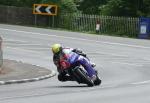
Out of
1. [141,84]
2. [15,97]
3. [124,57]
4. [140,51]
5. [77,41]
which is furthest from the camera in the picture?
[77,41]

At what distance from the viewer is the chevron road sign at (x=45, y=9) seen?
51.6 m

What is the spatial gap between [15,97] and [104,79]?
287 inches

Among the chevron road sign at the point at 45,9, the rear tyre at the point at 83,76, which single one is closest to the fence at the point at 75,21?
the chevron road sign at the point at 45,9

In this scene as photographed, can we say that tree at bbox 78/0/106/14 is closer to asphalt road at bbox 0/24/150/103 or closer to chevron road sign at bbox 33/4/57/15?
chevron road sign at bbox 33/4/57/15

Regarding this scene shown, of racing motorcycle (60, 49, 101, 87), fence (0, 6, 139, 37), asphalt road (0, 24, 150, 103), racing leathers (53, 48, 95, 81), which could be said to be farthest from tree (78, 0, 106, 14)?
racing motorcycle (60, 49, 101, 87)

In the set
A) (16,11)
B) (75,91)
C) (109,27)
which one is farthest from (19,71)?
(16,11)

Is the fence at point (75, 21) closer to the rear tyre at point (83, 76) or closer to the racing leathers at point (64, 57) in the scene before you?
the racing leathers at point (64, 57)

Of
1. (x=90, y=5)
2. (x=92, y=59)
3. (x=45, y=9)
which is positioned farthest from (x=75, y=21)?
(x=92, y=59)

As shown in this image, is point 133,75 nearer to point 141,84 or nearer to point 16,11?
point 141,84

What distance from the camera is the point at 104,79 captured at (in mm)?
22984

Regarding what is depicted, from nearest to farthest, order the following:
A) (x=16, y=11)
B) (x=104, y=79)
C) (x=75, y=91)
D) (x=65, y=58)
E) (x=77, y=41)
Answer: (x=75, y=91), (x=65, y=58), (x=104, y=79), (x=77, y=41), (x=16, y=11)

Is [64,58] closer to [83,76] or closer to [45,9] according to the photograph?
[83,76]

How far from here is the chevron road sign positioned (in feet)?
169

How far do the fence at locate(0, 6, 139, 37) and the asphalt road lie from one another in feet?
15.9
